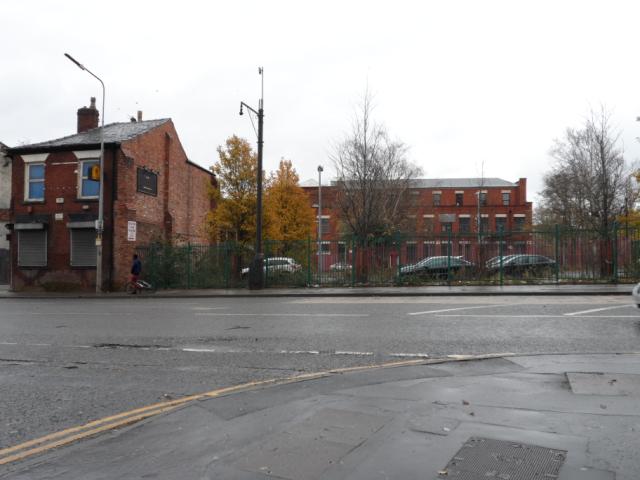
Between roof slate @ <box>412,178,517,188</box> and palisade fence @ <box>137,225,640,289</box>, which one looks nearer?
palisade fence @ <box>137,225,640,289</box>

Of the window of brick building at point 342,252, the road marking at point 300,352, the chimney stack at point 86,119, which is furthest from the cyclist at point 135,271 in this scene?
the road marking at point 300,352

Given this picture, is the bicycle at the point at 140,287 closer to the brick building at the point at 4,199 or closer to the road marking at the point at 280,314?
the road marking at the point at 280,314

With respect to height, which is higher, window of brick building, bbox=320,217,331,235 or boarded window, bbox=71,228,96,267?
window of brick building, bbox=320,217,331,235

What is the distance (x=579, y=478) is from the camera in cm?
337

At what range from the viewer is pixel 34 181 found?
27.1 m

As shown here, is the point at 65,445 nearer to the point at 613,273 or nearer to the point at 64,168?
the point at 613,273

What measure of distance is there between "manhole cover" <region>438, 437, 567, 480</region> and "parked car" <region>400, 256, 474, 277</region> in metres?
18.9

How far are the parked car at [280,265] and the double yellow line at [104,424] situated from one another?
56.9 feet

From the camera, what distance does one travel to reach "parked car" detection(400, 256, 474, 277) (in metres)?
22.4

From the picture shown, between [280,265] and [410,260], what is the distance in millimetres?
5630

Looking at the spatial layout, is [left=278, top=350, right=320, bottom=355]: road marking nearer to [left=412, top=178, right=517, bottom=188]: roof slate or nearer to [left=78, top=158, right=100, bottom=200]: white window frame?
[left=78, top=158, right=100, bottom=200]: white window frame

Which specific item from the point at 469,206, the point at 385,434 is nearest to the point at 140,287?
the point at 385,434

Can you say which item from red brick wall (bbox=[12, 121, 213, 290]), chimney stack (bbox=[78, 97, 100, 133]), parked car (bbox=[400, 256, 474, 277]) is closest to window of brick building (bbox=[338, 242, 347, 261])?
parked car (bbox=[400, 256, 474, 277])

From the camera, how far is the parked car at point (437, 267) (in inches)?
882
